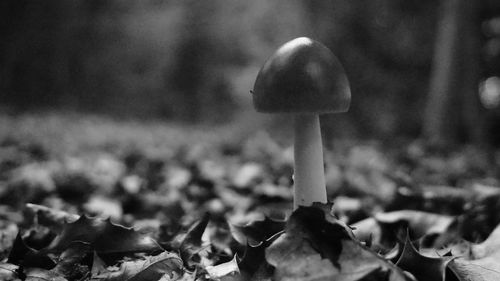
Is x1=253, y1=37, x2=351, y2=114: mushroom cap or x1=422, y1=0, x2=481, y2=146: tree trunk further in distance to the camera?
x1=422, y1=0, x2=481, y2=146: tree trunk

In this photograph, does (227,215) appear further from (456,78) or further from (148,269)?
(456,78)

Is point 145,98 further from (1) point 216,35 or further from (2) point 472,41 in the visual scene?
(2) point 472,41

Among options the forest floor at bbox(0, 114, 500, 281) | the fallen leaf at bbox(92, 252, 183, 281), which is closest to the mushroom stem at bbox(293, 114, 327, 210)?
the forest floor at bbox(0, 114, 500, 281)

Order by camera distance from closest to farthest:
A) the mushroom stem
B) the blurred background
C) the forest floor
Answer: the forest floor < the mushroom stem < the blurred background

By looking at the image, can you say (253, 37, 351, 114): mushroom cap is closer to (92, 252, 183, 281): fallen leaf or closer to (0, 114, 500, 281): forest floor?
(0, 114, 500, 281): forest floor

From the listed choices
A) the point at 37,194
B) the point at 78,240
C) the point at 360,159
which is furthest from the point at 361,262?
the point at 360,159

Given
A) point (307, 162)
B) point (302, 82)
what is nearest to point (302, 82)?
point (302, 82)
